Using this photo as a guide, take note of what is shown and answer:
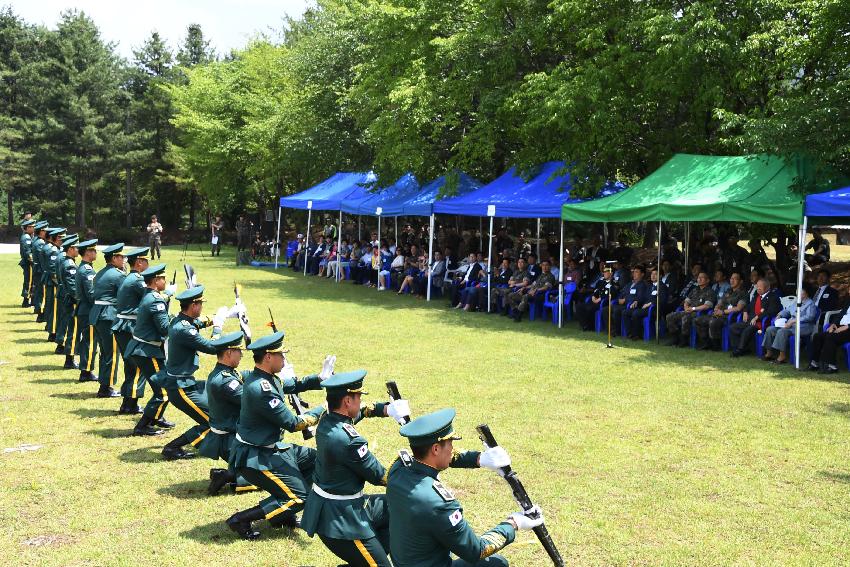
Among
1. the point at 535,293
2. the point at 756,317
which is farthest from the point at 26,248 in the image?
the point at 756,317

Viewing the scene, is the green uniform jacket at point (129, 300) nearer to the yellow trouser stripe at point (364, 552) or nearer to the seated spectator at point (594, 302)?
the yellow trouser stripe at point (364, 552)

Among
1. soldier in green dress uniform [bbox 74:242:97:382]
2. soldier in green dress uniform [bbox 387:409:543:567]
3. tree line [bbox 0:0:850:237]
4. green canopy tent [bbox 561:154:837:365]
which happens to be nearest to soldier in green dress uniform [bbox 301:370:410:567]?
soldier in green dress uniform [bbox 387:409:543:567]

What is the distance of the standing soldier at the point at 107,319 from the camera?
11039mm

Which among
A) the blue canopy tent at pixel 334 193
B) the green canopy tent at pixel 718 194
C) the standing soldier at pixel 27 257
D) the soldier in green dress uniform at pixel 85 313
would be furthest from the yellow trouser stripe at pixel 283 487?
the blue canopy tent at pixel 334 193

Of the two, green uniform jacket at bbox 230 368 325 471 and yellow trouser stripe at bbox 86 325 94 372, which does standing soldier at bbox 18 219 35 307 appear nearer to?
yellow trouser stripe at bbox 86 325 94 372

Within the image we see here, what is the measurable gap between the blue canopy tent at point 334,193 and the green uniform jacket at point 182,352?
1946 cm

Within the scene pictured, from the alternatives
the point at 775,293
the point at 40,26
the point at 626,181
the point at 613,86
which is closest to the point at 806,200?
the point at 775,293

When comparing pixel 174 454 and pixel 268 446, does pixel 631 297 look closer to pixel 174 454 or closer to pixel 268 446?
pixel 174 454

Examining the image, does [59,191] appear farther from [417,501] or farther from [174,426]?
[417,501]

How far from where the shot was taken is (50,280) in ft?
51.9

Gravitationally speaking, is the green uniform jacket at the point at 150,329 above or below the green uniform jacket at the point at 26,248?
below

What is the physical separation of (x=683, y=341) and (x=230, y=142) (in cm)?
3184

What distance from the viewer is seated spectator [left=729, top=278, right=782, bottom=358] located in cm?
1384

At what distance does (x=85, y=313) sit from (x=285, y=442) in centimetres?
557
